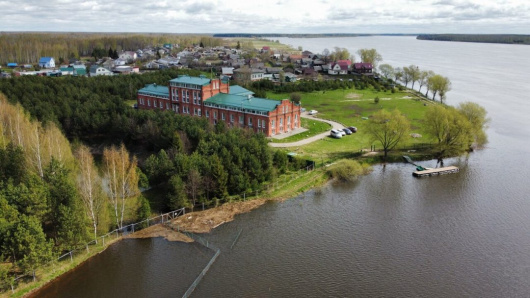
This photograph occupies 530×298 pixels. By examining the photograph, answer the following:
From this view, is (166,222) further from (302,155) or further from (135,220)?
(302,155)

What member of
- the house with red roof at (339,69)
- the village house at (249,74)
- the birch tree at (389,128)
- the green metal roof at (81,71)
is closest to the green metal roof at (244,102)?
the birch tree at (389,128)

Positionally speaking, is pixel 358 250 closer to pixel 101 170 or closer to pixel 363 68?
pixel 101 170

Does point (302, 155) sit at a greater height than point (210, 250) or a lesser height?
greater

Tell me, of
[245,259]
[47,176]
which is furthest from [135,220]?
[245,259]

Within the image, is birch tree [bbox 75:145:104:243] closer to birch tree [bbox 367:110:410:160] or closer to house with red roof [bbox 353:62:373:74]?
birch tree [bbox 367:110:410:160]

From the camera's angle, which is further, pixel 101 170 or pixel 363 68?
pixel 363 68

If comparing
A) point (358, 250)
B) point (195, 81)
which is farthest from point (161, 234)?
point (195, 81)
